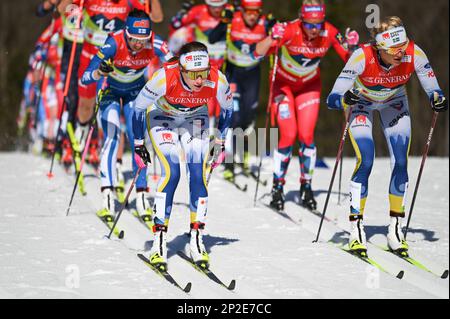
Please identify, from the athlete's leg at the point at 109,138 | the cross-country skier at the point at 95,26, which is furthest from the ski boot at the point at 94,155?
the athlete's leg at the point at 109,138

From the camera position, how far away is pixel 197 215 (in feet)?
29.6

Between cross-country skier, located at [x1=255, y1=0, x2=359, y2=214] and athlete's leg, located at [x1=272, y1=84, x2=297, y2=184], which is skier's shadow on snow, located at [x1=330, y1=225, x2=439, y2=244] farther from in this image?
athlete's leg, located at [x1=272, y1=84, x2=297, y2=184]

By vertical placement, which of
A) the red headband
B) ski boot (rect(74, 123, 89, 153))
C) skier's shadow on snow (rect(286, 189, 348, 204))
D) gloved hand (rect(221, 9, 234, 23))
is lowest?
skier's shadow on snow (rect(286, 189, 348, 204))

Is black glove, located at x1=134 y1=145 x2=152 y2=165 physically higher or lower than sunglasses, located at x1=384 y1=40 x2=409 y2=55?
lower

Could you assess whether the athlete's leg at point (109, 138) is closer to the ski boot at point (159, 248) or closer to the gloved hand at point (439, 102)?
the ski boot at point (159, 248)

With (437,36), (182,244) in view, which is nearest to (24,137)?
(182,244)

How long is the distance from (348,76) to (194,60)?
5.43 ft

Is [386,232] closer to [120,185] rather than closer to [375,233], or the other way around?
[375,233]

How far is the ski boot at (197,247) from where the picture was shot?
8992 millimetres

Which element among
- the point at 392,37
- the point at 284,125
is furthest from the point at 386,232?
the point at 392,37

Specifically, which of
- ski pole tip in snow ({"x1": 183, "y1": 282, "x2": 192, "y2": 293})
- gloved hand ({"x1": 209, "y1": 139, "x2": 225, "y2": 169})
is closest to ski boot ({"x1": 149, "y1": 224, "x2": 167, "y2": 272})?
ski pole tip in snow ({"x1": 183, "y1": 282, "x2": 192, "y2": 293})

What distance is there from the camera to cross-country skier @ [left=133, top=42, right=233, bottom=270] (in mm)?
8781

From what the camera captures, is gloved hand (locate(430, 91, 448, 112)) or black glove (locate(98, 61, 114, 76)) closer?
gloved hand (locate(430, 91, 448, 112))
